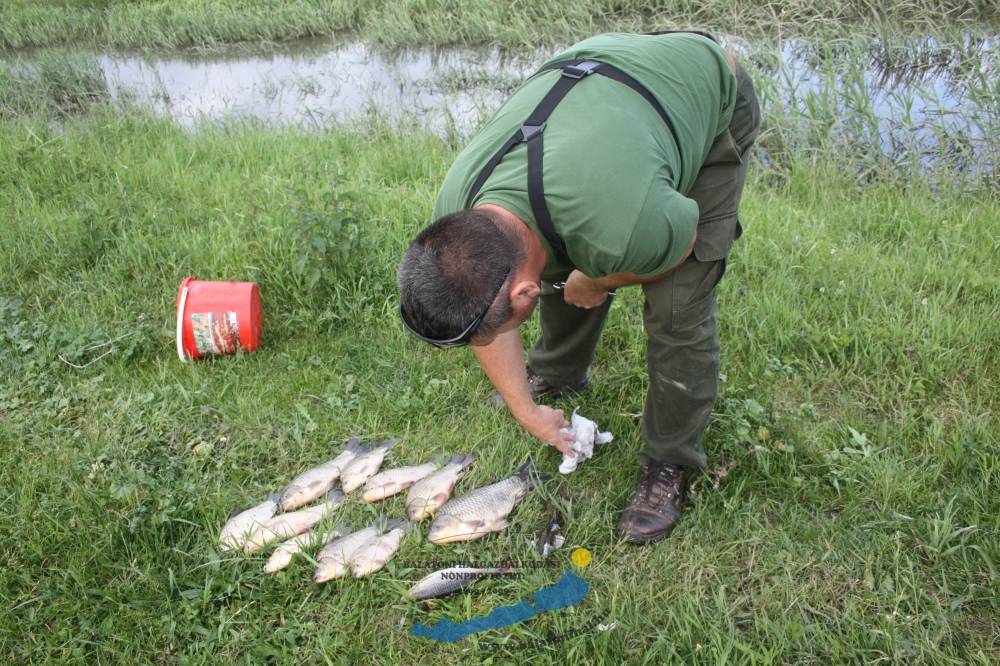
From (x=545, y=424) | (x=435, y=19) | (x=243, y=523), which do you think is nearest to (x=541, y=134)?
(x=545, y=424)

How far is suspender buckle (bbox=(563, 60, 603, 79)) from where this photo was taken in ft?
6.74

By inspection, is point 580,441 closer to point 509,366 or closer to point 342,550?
point 509,366

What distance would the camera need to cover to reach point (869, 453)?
9.25 ft

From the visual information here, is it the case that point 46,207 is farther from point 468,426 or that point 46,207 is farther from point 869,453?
point 869,453

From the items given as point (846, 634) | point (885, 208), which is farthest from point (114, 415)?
point (885, 208)

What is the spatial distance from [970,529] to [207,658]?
2.61 meters

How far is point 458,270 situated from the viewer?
188cm

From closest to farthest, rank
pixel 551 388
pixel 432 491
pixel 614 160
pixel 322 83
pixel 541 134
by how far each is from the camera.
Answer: pixel 614 160 → pixel 541 134 → pixel 432 491 → pixel 551 388 → pixel 322 83

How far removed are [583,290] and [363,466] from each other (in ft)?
4.02

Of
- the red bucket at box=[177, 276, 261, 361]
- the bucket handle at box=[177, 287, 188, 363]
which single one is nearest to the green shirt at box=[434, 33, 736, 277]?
the red bucket at box=[177, 276, 261, 361]

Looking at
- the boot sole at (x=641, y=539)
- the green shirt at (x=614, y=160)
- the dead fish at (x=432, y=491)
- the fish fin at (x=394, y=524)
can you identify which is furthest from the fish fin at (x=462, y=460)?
the green shirt at (x=614, y=160)

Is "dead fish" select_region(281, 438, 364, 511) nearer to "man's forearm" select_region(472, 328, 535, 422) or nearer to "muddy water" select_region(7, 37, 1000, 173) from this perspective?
"man's forearm" select_region(472, 328, 535, 422)

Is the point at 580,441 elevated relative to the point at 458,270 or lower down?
lower down

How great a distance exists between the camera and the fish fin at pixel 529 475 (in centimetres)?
290
